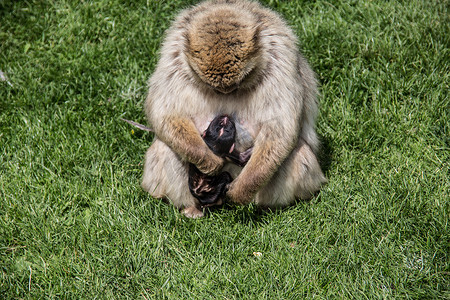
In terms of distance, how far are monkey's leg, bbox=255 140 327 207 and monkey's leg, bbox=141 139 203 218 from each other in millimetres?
572

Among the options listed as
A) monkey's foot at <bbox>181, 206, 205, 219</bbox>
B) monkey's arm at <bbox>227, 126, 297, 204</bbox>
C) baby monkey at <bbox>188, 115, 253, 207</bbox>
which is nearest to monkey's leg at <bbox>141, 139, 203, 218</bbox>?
monkey's foot at <bbox>181, 206, 205, 219</bbox>

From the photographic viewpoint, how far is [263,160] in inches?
176

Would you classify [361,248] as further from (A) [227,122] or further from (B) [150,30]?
(B) [150,30]

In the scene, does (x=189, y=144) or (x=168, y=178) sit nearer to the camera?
(x=189, y=144)

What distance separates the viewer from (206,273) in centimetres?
418

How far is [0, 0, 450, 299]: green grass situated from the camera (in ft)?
13.5

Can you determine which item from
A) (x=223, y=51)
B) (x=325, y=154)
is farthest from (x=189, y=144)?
(x=325, y=154)

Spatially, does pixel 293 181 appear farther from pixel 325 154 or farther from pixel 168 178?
pixel 168 178

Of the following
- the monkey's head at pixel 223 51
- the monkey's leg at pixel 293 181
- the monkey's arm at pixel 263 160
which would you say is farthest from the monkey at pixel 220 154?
the monkey's head at pixel 223 51

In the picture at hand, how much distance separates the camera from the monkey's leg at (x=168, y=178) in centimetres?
475

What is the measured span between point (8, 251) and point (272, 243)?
1.98m

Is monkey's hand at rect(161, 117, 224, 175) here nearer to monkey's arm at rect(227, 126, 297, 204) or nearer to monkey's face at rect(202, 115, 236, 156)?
monkey's face at rect(202, 115, 236, 156)

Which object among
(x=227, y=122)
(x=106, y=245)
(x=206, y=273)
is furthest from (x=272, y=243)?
(x=106, y=245)

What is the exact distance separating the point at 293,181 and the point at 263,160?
0.37m
